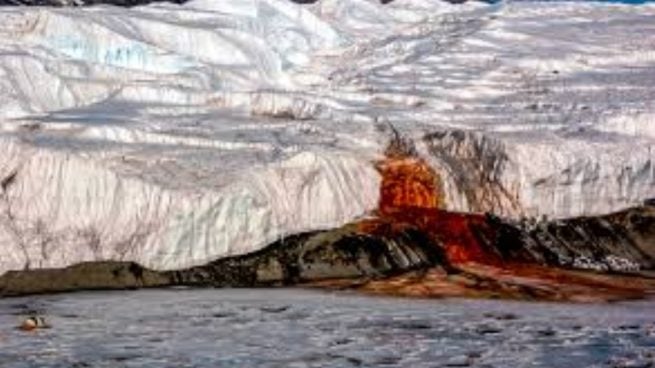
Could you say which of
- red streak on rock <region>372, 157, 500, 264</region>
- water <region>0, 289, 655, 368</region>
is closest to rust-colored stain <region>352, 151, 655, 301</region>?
red streak on rock <region>372, 157, 500, 264</region>

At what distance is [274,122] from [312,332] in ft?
40.6

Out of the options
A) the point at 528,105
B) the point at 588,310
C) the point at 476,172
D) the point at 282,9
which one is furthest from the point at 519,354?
the point at 282,9

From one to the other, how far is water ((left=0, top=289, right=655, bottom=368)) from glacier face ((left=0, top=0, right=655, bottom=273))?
97.2 inches

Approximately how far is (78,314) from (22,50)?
608 inches

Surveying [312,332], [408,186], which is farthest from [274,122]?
[312,332]

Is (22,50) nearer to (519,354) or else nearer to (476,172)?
(476,172)

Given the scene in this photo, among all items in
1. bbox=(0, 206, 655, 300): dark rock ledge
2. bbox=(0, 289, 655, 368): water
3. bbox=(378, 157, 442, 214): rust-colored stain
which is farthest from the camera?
bbox=(378, 157, 442, 214): rust-colored stain

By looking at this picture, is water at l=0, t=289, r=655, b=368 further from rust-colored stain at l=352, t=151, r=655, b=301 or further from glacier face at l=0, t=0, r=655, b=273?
glacier face at l=0, t=0, r=655, b=273

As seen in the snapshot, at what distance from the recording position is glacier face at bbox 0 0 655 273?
2378 centimetres

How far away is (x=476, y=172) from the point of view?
89.0 feet

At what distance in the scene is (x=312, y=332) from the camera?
57.3 feet

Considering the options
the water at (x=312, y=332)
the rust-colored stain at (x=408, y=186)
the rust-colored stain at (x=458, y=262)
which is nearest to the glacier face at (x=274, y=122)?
the rust-colored stain at (x=408, y=186)

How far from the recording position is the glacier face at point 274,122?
2378 cm

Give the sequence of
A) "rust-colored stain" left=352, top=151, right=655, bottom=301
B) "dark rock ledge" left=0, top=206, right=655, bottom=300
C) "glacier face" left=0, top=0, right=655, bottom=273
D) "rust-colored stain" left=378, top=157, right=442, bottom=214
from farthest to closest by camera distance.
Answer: "rust-colored stain" left=378, top=157, right=442, bottom=214
"glacier face" left=0, top=0, right=655, bottom=273
"dark rock ledge" left=0, top=206, right=655, bottom=300
"rust-colored stain" left=352, top=151, right=655, bottom=301
